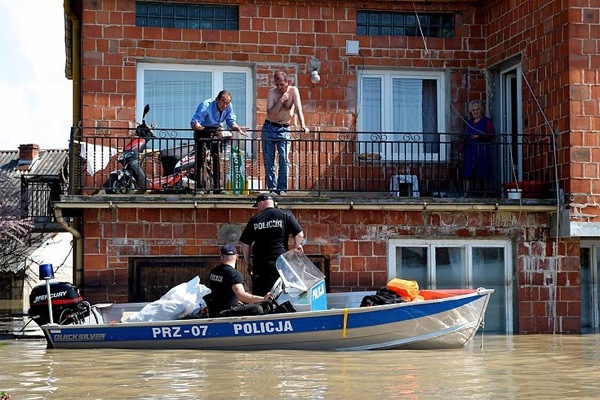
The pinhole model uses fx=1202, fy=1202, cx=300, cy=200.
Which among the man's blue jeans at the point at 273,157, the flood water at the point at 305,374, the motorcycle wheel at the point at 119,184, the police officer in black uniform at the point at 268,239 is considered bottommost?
the flood water at the point at 305,374

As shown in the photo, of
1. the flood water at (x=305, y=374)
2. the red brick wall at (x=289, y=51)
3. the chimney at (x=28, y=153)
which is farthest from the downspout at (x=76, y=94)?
the chimney at (x=28, y=153)

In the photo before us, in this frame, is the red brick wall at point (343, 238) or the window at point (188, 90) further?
the window at point (188, 90)

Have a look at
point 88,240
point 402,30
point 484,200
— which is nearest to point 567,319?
point 484,200

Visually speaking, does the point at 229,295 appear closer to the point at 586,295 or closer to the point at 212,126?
the point at 212,126

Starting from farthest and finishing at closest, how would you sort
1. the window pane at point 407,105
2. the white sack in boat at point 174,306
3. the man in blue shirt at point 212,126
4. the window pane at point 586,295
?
the window pane at point 407,105, the window pane at point 586,295, the man in blue shirt at point 212,126, the white sack in boat at point 174,306

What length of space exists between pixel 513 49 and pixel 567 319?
172 inches

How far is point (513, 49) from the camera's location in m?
19.2

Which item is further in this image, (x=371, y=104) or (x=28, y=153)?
(x=28, y=153)

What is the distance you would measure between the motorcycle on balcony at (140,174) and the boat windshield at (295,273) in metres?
3.40

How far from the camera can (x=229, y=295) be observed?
14.7 m

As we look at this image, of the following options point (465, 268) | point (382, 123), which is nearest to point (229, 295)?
point (465, 268)

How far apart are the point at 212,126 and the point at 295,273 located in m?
4.08

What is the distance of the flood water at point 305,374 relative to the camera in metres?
10.4

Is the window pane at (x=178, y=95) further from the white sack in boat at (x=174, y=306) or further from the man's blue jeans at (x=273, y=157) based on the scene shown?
the white sack in boat at (x=174, y=306)
